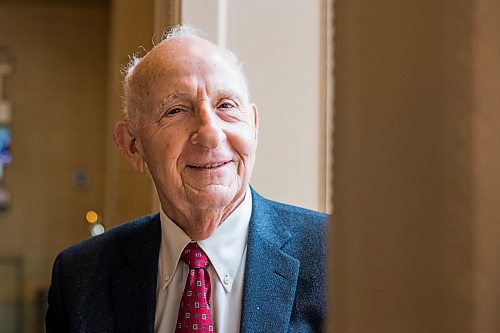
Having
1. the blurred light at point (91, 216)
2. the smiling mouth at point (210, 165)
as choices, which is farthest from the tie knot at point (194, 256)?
the blurred light at point (91, 216)

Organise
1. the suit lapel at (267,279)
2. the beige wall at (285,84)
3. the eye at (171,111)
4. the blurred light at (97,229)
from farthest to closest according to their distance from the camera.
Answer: the blurred light at (97,229)
the beige wall at (285,84)
the eye at (171,111)
the suit lapel at (267,279)

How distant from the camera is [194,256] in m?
1.66

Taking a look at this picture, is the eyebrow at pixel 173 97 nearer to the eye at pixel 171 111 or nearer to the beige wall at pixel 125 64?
the eye at pixel 171 111

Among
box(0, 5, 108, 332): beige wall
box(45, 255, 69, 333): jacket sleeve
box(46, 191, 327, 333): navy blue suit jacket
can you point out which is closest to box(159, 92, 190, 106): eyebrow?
box(46, 191, 327, 333): navy blue suit jacket

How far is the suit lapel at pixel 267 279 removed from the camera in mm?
1578

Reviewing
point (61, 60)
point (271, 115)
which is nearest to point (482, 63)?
point (271, 115)

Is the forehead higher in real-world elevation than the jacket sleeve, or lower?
higher

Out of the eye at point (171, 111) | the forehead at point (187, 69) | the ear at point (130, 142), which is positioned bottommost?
the ear at point (130, 142)

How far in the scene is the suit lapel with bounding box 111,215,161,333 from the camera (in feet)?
5.43

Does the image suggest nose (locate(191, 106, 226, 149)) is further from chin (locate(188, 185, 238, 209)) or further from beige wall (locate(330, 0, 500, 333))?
beige wall (locate(330, 0, 500, 333))

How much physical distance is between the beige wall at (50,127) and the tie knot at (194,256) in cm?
605

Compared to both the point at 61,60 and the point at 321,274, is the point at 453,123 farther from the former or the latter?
the point at 61,60

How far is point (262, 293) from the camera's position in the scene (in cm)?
160

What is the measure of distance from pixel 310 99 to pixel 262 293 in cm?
97
